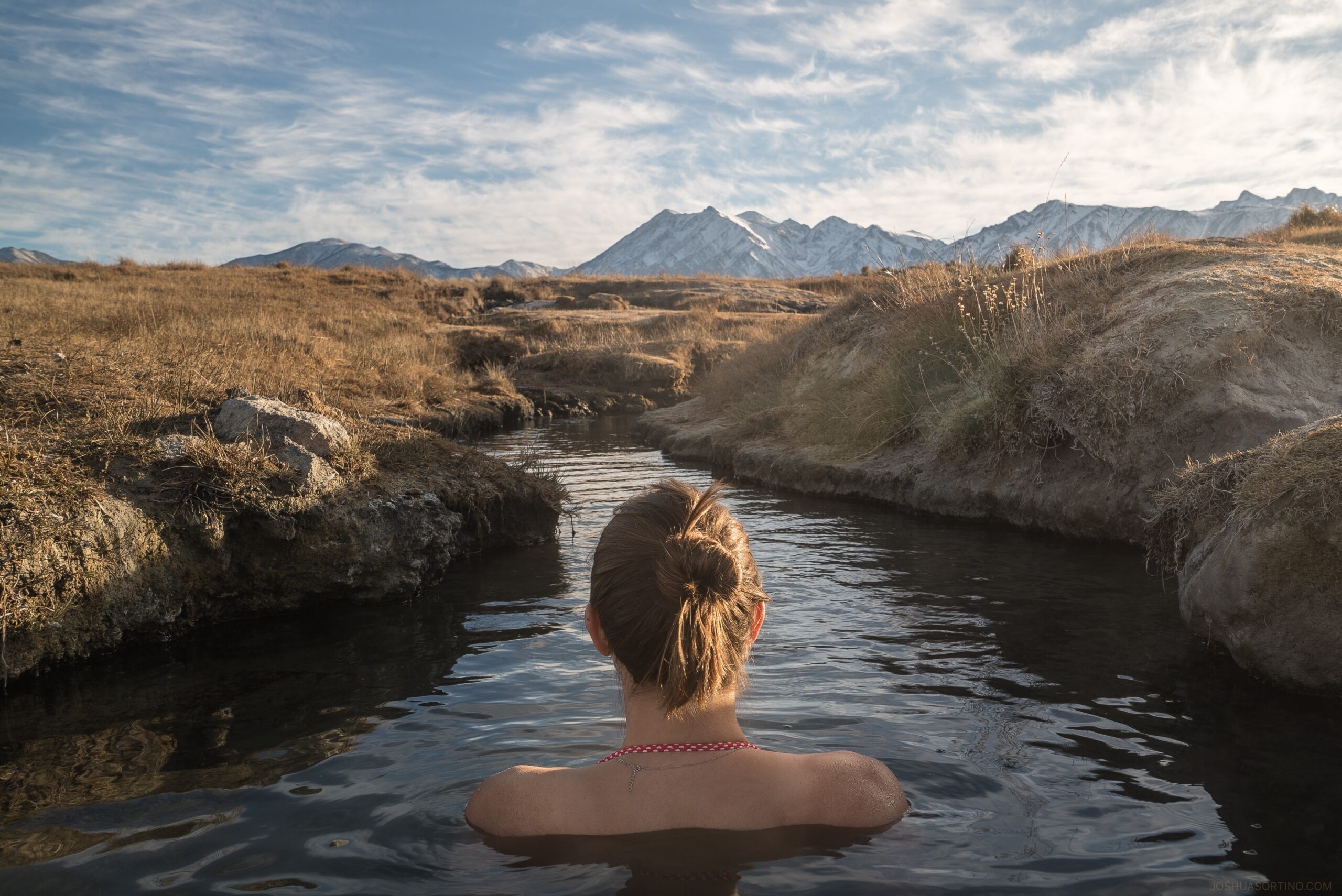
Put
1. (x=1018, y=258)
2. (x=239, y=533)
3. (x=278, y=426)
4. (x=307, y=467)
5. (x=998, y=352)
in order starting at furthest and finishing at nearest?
1. (x=1018, y=258)
2. (x=998, y=352)
3. (x=278, y=426)
4. (x=307, y=467)
5. (x=239, y=533)

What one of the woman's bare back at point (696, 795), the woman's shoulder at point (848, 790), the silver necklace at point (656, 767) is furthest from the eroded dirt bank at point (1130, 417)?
the silver necklace at point (656, 767)

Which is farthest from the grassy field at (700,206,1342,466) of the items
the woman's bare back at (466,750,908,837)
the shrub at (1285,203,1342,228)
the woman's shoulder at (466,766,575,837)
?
the woman's shoulder at (466,766,575,837)

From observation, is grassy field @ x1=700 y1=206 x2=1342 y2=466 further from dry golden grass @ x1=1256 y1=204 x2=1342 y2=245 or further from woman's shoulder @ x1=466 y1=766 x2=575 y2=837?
woman's shoulder @ x1=466 y1=766 x2=575 y2=837

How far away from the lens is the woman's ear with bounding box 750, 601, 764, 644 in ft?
8.50

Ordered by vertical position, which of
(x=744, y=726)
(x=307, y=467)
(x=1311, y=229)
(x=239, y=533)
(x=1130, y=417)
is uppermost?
(x=1311, y=229)

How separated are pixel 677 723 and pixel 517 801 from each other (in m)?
0.67

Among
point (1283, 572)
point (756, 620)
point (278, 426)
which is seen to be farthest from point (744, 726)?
point (278, 426)

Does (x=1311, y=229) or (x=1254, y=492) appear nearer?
(x=1254, y=492)

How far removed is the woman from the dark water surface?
10 cm

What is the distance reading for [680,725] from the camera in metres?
2.66

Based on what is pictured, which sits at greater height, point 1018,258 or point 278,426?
point 1018,258

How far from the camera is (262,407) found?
6.77 meters

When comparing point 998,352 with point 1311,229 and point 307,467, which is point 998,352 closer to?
point 307,467

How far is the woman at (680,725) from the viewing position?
243cm
